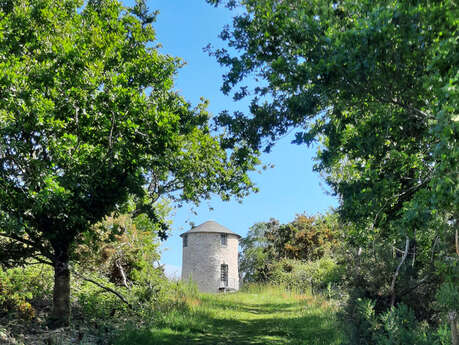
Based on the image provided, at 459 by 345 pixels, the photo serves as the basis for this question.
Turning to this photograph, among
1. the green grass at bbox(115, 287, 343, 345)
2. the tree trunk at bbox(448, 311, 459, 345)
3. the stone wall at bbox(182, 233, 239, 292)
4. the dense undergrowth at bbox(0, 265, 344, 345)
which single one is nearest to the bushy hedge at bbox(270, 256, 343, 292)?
the green grass at bbox(115, 287, 343, 345)

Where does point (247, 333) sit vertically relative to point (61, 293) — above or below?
below

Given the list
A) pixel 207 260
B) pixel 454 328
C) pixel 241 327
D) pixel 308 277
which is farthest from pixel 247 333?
pixel 207 260

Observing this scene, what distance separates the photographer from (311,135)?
30.6 feet

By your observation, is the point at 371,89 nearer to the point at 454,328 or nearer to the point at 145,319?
the point at 454,328

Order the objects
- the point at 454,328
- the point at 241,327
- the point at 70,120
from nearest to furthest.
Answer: the point at 454,328 < the point at 70,120 < the point at 241,327

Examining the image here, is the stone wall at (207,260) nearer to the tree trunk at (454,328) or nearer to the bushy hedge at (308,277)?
the bushy hedge at (308,277)

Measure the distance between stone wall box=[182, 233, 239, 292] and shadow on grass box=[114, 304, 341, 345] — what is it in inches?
964

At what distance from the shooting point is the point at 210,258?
3916 centimetres

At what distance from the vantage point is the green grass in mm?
10461

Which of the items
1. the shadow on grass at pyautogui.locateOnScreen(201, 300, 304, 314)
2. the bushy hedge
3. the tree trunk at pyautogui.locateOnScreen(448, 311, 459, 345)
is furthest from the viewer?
the bushy hedge

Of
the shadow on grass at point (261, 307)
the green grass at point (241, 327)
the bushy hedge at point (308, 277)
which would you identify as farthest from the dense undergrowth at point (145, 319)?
the bushy hedge at point (308, 277)

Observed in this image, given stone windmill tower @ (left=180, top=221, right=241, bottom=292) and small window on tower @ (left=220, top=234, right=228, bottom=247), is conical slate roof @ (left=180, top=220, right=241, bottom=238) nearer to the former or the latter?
stone windmill tower @ (left=180, top=221, right=241, bottom=292)

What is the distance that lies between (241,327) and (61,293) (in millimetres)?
5954

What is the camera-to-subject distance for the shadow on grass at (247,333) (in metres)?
10.2
